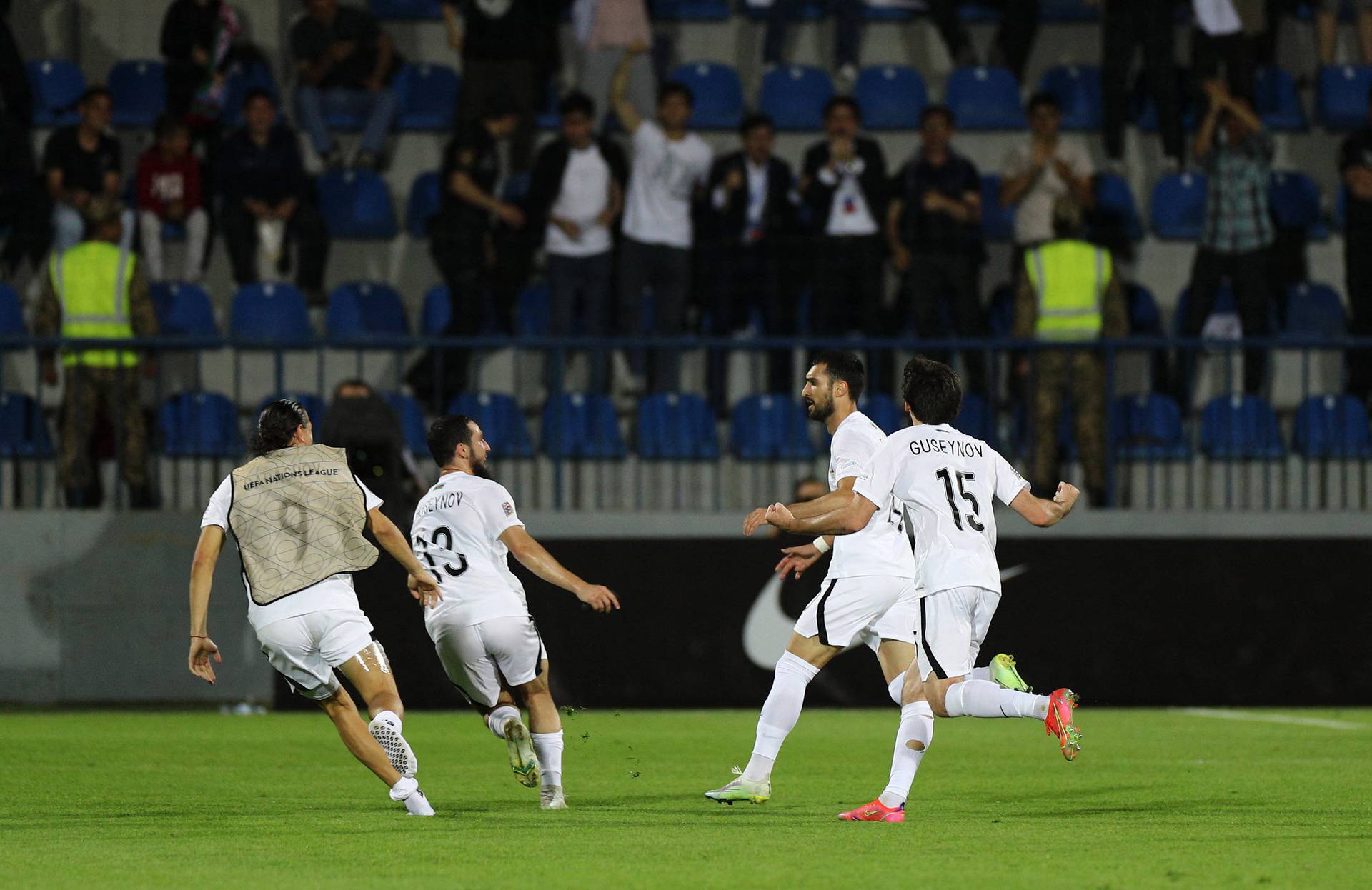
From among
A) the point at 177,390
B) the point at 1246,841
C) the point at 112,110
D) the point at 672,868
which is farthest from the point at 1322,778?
the point at 112,110

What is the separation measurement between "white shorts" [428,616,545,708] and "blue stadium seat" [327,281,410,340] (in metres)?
7.93

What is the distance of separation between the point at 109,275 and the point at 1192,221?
9.19 metres

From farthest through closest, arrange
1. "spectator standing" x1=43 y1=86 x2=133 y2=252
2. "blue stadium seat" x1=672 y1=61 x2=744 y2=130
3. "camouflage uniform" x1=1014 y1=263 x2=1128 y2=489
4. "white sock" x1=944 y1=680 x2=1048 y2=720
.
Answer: "blue stadium seat" x1=672 y1=61 x2=744 y2=130 → "spectator standing" x1=43 y1=86 x2=133 y2=252 → "camouflage uniform" x1=1014 y1=263 x2=1128 y2=489 → "white sock" x1=944 y1=680 x2=1048 y2=720

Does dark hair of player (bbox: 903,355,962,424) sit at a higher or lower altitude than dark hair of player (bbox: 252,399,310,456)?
higher

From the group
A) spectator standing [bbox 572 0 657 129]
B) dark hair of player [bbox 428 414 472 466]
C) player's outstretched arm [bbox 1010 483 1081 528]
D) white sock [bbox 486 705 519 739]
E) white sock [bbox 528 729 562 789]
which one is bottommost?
white sock [bbox 528 729 562 789]

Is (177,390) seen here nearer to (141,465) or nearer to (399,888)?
(141,465)

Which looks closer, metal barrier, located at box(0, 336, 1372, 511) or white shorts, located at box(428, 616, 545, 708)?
white shorts, located at box(428, 616, 545, 708)

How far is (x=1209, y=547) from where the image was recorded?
14453mm

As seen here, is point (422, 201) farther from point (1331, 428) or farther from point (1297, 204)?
point (1331, 428)

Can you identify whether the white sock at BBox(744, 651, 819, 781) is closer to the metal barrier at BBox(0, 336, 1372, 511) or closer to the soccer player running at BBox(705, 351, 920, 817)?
the soccer player running at BBox(705, 351, 920, 817)

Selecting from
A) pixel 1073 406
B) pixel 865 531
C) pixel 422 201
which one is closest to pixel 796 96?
pixel 422 201

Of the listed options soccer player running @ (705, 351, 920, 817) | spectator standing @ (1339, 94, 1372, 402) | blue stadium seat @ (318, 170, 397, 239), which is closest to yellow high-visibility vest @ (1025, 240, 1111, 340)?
spectator standing @ (1339, 94, 1372, 402)

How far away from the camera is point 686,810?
28.1 feet

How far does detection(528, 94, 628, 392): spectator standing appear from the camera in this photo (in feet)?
51.8
